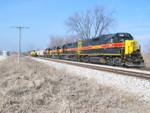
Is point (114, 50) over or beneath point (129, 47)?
beneath

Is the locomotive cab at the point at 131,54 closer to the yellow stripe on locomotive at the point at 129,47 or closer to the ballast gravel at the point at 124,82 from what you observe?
the yellow stripe on locomotive at the point at 129,47

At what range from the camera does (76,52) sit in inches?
1019

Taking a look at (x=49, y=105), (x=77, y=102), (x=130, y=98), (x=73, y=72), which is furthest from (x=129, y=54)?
(x=49, y=105)

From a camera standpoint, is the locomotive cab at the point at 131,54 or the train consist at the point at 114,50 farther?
the train consist at the point at 114,50

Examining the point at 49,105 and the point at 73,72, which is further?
the point at 73,72

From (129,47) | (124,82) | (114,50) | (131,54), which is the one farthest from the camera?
(114,50)

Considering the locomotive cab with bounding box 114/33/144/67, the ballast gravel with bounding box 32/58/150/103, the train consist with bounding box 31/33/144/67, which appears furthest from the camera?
the train consist with bounding box 31/33/144/67

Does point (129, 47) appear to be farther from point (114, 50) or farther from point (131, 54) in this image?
point (114, 50)

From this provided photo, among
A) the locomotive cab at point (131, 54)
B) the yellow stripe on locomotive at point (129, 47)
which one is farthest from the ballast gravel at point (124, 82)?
the yellow stripe on locomotive at point (129, 47)

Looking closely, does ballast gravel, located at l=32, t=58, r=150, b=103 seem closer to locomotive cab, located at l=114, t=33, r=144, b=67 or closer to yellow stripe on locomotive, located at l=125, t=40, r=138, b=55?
locomotive cab, located at l=114, t=33, r=144, b=67

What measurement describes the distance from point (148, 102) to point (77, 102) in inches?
135

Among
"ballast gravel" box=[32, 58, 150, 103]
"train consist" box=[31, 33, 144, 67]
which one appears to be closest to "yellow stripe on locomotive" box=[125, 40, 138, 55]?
"train consist" box=[31, 33, 144, 67]

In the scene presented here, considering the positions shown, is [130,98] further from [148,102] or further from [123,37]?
[123,37]

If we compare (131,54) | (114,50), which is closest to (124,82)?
(131,54)
